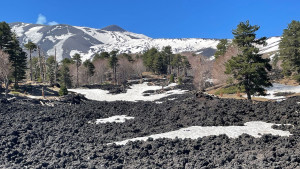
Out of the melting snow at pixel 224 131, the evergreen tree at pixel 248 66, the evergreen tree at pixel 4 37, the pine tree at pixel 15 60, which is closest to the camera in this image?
the melting snow at pixel 224 131

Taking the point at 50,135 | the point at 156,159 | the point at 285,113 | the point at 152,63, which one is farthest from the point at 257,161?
the point at 152,63

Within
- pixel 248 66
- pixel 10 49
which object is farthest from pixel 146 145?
pixel 10 49

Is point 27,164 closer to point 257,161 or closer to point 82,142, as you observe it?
point 82,142

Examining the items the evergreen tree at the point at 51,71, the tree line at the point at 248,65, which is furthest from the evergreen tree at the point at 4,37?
the tree line at the point at 248,65

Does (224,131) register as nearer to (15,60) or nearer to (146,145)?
(146,145)

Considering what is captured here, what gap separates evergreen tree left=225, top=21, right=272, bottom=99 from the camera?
26.9 metres

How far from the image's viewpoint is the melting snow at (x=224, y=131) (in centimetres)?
1290

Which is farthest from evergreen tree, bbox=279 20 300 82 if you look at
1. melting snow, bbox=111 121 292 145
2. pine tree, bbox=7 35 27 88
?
pine tree, bbox=7 35 27 88

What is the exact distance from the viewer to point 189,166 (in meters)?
8.68

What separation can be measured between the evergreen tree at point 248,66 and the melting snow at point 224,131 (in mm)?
12863

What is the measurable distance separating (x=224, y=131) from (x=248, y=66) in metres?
15.7

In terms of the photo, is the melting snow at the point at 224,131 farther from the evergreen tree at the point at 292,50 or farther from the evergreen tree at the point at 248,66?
the evergreen tree at the point at 292,50

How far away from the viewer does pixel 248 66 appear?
26.9 meters

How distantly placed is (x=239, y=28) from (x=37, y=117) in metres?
23.8
